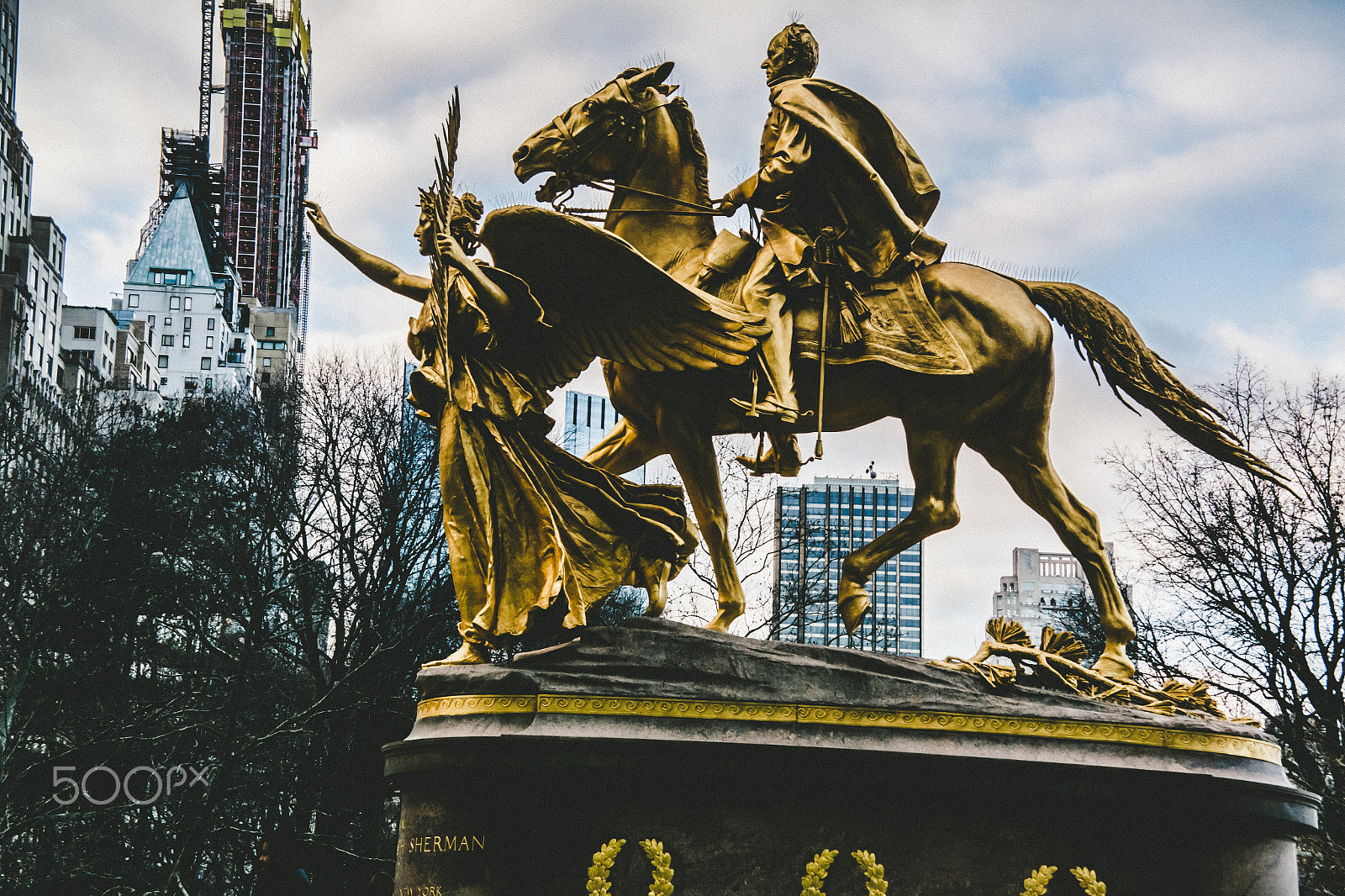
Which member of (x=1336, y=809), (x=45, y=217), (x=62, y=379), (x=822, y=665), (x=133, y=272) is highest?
(x=133, y=272)

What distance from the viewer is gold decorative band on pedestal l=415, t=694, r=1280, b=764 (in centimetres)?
912

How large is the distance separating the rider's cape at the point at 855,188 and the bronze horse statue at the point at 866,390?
1.30 feet

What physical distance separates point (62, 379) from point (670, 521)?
229ft

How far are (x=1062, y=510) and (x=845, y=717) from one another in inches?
103

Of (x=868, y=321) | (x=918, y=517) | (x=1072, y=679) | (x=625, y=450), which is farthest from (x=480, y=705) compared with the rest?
(x=1072, y=679)

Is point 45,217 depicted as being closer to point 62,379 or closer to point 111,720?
point 62,379

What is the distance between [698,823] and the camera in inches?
350

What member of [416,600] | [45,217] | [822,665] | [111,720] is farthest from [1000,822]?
[45,217]

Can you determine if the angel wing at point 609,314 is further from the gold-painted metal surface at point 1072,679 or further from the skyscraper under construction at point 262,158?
the skyscraper under construction at point 262,158

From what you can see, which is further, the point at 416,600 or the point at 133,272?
the point at 133,272

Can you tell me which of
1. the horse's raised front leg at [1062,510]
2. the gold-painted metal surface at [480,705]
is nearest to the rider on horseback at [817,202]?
the horse's raised front leg at [1062,510]

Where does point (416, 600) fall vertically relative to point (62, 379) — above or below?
below

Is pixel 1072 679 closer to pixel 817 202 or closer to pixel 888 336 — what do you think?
pixel 888 336

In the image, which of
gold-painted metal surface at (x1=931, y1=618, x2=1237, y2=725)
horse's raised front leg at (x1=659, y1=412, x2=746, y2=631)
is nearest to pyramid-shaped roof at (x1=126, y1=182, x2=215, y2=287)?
horse's raised front leg at (x1=659, y1=412, x2=746, y2=631)
